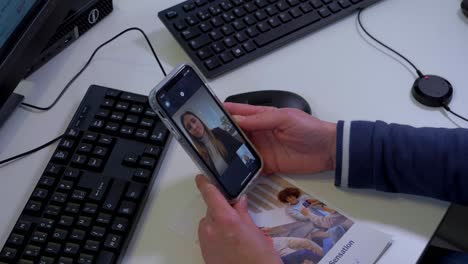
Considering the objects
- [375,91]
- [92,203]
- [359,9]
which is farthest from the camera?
[359,9]

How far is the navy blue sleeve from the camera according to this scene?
0.66 meters

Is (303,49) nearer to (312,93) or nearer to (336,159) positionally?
(312,93)

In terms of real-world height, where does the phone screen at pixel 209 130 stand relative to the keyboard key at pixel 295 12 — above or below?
below

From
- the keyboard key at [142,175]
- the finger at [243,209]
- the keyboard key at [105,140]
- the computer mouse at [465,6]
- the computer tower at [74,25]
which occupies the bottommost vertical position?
the finger at [243,209]

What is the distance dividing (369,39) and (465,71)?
14 centimetres

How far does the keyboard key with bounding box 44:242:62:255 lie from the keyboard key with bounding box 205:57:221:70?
0.32 metres

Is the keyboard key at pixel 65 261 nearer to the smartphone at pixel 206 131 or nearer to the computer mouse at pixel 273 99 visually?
the smartphone at pixel 206 131

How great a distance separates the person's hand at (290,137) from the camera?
2.27 feet

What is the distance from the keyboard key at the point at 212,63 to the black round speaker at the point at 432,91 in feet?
0.89

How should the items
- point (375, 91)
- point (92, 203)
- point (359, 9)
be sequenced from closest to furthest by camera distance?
point (92, 203) → point (375, 91) → point (359, 9)

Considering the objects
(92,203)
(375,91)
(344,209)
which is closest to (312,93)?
(375,91)

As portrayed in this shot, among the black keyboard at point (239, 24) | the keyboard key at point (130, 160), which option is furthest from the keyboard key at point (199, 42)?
the keyboard key at point (130, 160)

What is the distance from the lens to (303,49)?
834 mm

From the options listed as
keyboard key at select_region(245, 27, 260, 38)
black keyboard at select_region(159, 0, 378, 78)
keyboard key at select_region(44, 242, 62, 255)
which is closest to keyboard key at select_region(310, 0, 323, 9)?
black keyboard at select_region(159, 0, 378, 78)
